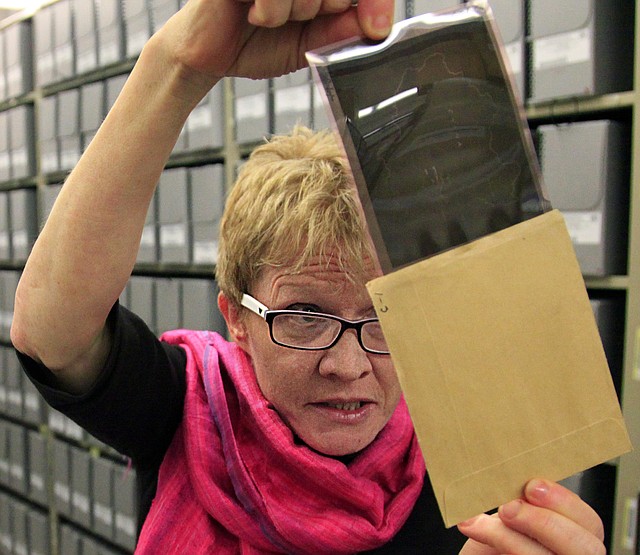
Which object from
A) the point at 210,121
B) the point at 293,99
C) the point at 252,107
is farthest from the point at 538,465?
the point at 210,121

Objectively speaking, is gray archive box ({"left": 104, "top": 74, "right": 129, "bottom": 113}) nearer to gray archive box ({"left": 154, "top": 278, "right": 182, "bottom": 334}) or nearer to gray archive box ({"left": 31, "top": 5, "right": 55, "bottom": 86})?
gray archive box ({"left": 31, "top": 5, "right": 55, "bottom": 86})

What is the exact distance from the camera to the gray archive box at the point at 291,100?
5.00ft

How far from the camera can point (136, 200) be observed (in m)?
0.56

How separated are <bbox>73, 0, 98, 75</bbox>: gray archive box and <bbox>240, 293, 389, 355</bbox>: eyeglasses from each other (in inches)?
67.2

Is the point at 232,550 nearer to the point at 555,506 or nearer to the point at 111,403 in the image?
the point at 111,403

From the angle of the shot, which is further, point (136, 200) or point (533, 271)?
point (136, 200)

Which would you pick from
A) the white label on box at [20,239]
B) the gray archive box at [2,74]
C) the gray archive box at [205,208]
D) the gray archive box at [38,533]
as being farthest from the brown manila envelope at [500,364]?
the gray archive box at [2,74]

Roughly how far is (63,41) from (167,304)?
1.10 metres

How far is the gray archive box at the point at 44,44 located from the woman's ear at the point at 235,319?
1846mm

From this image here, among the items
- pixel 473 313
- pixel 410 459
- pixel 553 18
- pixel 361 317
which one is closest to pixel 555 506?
pixel 473 313

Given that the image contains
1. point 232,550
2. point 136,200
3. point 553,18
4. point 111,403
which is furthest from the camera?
point 553,18

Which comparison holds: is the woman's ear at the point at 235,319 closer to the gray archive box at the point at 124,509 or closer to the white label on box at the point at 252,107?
the white label on box at the point at 252,107

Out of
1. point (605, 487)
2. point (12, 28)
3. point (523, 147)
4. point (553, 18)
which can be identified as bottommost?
point (605, 487)

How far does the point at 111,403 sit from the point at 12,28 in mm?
2316
